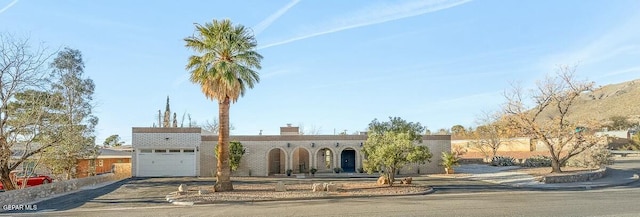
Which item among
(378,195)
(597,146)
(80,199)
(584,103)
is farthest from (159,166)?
(584,103)

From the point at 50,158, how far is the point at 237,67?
40.3 ft

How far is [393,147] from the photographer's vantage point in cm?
2389

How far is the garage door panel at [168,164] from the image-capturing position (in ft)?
118

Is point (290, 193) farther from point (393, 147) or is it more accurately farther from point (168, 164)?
point (168, 164)

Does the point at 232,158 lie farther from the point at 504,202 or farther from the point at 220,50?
the point at 504,202

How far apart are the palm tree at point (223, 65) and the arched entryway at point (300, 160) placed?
1601cm

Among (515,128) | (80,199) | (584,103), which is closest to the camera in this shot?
(80,199)

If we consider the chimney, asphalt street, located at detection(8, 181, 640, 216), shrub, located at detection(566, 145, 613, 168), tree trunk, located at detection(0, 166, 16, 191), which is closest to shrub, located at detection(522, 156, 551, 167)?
shrub, located at detection(566, 145, 613, 168)

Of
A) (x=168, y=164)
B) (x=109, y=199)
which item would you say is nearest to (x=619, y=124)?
(x=168, y=164)

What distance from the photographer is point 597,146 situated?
34.4 meters

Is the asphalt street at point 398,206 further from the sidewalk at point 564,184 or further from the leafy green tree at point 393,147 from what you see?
the leafy green tree at point 393,147

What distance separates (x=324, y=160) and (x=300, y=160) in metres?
2.06

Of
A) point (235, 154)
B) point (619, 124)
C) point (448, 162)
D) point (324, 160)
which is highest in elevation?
point (619, 124)

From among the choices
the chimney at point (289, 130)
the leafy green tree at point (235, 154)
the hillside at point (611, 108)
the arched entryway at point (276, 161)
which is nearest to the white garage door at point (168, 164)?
the leafy green tree at point (235, 154)
